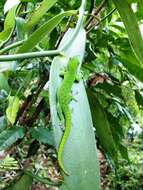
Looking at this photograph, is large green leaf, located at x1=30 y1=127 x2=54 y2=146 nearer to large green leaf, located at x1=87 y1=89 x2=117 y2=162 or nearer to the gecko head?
large green leaf, located at x1=87 y1=89 x2=117 y2=162

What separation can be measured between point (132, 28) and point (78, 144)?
0.22m

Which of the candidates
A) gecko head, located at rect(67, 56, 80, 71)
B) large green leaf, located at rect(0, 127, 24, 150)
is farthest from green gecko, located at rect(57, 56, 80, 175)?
large green leaf, located at rect(0, 127, 24, 150)

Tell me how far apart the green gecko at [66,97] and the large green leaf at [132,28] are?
130 mm

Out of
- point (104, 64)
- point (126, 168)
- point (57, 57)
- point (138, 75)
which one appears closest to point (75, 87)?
point (57, 57)

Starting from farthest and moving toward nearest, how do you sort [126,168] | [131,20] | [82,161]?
[126,168]
[131,20]
[82,161]

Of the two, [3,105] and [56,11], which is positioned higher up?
[56,11]

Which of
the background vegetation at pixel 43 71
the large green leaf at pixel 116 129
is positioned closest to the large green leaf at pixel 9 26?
the background vegetation at pixel 43 71

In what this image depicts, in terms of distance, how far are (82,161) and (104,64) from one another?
28.3 inches

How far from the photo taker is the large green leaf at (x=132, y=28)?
1.60ft

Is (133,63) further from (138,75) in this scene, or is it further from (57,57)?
(57,57)

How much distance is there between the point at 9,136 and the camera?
0.61 metres

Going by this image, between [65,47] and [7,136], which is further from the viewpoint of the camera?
[7,136]

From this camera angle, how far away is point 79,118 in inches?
13.6

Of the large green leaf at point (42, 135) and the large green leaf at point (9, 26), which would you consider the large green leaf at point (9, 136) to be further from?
the large green leaf at point (9, 26)
